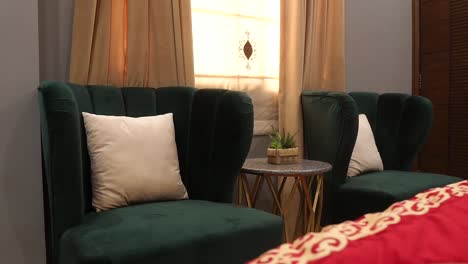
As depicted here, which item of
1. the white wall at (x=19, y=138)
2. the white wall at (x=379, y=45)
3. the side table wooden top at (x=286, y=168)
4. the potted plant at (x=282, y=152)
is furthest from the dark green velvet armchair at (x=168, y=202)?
the white wall at (x=379, y=45)

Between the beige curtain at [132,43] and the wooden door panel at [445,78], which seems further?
the wooden door panel at [445,78]

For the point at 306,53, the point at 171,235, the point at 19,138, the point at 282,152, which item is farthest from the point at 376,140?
the point at 19,138

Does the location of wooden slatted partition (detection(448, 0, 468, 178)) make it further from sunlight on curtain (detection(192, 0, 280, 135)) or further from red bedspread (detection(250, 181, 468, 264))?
red bedspread (detection(250, 181, 468, 264))

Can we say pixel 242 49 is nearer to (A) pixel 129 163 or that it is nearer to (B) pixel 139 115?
(B) pixel 139 115

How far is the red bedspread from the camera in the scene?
0.62 metres

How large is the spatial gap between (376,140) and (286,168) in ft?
3.63

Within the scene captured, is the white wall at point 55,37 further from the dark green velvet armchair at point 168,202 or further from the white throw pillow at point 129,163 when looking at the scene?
the white throw pillow at point 129,163

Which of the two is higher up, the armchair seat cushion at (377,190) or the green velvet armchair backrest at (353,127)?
the green velvet armchair backrest at (353,127)

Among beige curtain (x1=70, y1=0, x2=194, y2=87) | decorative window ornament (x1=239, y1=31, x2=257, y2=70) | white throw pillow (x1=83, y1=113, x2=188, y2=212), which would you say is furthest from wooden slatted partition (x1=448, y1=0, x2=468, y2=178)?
white throw pillow (x1=83, y1=113, x2=188, y2=212)

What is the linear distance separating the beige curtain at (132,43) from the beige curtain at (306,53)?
Result: 0.68 meters

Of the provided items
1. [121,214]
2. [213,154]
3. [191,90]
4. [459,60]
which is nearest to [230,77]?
[191,90]

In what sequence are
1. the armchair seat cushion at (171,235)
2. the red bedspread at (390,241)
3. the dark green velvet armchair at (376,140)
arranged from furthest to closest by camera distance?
the dark green velvet armchair at (376,140) → the armchair seat cushion at (171,235) → the red bedspread at (390,241)

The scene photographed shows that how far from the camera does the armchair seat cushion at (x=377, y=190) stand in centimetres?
239

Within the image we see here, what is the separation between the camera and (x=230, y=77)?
9.27ft
